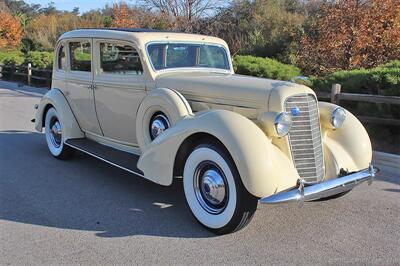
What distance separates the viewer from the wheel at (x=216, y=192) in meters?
4.00

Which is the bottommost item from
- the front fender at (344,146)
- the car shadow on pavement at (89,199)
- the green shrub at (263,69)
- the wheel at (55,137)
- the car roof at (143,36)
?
the car shadow on pavement at (89,199)

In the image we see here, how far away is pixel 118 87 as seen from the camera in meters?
5.73

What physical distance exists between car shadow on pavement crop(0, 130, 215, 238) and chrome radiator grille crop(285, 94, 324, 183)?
1.12 m

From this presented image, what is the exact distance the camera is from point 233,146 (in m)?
3.92

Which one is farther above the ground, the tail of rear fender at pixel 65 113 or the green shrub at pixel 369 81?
the green shrub at pixel 369 81

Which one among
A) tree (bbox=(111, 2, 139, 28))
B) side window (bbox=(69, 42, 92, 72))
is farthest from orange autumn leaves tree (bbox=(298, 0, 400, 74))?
tree (bbox=(111, 2, 139, 28))

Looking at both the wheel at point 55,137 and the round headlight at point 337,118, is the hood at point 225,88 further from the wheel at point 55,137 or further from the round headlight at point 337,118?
the wheel at point 55,137

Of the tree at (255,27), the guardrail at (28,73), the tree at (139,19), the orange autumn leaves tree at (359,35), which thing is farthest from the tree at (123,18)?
the orange autumn leaves tree at (359,35)

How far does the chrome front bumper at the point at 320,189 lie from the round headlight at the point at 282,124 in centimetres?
51

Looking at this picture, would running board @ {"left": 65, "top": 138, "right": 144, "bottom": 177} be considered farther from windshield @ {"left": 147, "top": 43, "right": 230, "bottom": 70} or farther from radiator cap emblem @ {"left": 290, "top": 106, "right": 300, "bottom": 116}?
radiator cap emblem @ {"left": 290, "top": 106, "right": 300, "bottom": 116}

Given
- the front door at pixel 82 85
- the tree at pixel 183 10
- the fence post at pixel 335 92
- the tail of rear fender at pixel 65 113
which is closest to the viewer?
the front door at pixel 82 85

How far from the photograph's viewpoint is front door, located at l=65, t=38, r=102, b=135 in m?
6.28

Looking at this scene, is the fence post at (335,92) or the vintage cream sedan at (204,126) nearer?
the vintage cream sedan at (204,126)

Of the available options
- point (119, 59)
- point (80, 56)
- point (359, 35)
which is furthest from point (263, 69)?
point (119, 59)
